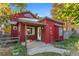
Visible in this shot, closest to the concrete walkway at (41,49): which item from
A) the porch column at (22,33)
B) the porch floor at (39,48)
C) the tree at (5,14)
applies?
the porch floor at (39,48)

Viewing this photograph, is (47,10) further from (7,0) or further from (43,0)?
(7,0)

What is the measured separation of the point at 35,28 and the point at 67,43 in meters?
0.45

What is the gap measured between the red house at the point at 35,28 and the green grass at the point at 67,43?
0.06 m

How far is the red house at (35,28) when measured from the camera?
2.49 metres

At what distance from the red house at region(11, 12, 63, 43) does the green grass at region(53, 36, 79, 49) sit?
2.5 inches

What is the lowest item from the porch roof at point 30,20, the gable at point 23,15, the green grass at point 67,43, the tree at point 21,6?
the green grass at point 67,43

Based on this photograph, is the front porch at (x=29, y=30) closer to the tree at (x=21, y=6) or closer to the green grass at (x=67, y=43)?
the tree at (x=21, y=6)

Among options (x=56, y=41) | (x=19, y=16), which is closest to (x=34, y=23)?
(x=19, y=16)

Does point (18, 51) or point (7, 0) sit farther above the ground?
point (7, 0)

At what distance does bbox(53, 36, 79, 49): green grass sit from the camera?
2510mm

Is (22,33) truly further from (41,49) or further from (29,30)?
(41,49)

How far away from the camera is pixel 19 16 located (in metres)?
2.50

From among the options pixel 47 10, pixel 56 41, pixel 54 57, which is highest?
pixel 47 10

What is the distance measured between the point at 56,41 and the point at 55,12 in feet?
1.22
